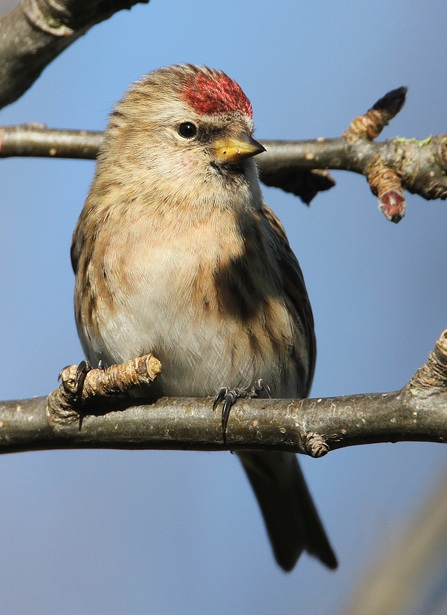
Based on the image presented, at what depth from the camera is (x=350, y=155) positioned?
121 inches

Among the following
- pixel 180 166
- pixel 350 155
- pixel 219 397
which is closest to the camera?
pixel 219 397

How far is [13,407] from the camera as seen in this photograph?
2672 mm

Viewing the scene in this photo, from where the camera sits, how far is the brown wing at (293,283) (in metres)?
3.82

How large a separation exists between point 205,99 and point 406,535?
208cm

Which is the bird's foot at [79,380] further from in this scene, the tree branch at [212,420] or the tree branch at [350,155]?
the tree branch at [350,155]

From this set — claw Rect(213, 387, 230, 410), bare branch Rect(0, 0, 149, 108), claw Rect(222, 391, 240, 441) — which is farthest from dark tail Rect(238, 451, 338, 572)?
bare branch Rect(0, 0, 149, 108)

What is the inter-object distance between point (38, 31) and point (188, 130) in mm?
1025

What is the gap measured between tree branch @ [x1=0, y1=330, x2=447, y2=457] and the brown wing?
135 cm

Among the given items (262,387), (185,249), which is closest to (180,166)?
(185,249)

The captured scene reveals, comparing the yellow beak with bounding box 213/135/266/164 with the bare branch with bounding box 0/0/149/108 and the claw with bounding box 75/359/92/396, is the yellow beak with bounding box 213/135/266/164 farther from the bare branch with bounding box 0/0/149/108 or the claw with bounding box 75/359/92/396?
the claw with bounding box 75/359/92/396

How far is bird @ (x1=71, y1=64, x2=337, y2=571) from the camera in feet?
10.5

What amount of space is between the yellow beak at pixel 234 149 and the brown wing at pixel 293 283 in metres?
0.66

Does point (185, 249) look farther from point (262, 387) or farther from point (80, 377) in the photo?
point (80, 377)

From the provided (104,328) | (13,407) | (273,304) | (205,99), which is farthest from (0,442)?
(205,99)
